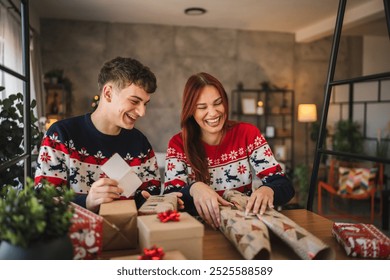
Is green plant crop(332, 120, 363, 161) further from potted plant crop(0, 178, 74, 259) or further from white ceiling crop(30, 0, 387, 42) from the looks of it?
potted plant crop(0, 178, 74, 259)

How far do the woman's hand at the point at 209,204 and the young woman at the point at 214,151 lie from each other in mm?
179

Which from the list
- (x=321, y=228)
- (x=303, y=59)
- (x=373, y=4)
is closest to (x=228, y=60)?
(x=303, y=59)

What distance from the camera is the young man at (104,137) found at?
3.58ft

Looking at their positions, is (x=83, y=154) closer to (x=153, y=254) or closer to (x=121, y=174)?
(x=121, y=174)

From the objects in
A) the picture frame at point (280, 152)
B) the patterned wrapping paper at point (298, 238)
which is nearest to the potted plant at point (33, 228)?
the patterned wrapping paper at point (298, 238)

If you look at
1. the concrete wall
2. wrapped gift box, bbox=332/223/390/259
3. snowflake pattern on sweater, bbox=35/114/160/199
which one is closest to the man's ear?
snowflake pattern on sweater, bbox=35/114/160/199

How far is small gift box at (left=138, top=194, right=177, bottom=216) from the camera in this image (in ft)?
2.39

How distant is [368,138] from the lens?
553 cm

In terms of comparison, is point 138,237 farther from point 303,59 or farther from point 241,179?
point 303,59

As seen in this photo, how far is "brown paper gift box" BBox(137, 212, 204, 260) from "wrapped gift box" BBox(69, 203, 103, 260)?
0.08 meters

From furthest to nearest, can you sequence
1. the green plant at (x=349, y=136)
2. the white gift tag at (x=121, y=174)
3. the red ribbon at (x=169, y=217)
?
the green plant at (x=349, y=136)
the white gift tag at (x=121, y=174)
the red ribbon at (x=169, y=217)

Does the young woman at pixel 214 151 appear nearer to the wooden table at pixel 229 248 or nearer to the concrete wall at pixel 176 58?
the wooden table at pixel 229 248

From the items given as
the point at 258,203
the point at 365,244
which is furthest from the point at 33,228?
the point at 365,244
